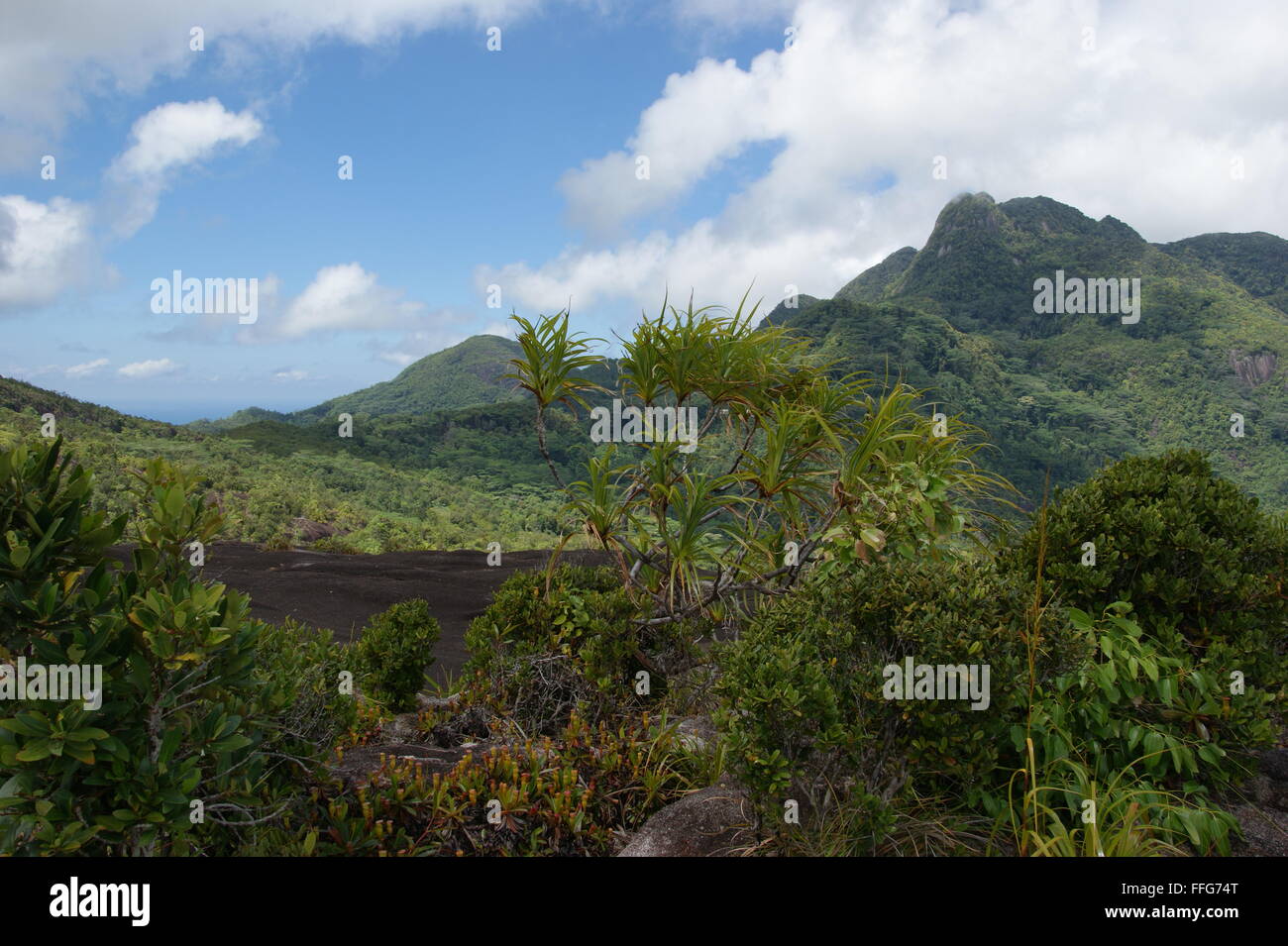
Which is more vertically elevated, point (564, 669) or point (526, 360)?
point (526, 360)

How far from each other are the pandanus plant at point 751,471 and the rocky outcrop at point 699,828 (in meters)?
1.29

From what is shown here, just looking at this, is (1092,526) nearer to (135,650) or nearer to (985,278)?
(135,650)

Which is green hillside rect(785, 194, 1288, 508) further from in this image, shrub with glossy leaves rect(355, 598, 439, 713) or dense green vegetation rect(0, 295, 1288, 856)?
shrub with glossy leaves rect(355, 598, 439, 713)

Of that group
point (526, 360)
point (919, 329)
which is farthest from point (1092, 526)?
point (919, 329)

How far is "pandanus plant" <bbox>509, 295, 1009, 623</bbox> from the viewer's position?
401 cm

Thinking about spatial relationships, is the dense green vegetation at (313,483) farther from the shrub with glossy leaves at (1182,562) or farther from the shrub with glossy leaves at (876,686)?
the shrub with glossy leaves at (876,686)

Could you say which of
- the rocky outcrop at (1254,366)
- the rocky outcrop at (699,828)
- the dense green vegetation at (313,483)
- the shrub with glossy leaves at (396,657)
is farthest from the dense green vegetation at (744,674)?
the rocky outcrop at (1254,366)

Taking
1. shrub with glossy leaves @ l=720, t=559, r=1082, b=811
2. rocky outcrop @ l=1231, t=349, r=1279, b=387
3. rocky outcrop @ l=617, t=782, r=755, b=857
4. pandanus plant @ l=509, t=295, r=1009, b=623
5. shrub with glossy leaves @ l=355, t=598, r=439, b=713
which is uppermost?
rocky outcrop @ l=1231, t=349, r=1279, b=387

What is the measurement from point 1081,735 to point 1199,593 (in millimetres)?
1188

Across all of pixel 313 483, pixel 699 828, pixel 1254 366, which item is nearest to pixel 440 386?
pixel 313 483

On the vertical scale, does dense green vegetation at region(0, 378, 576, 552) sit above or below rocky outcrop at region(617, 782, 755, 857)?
above

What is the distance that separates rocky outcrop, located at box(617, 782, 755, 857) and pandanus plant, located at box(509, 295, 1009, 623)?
50.7 inches

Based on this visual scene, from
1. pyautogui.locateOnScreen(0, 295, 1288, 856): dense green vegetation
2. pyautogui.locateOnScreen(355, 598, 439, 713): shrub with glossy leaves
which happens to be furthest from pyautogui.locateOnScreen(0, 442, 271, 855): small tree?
pyautogui.locateOnScreen(355, 598, 439, 713): shrub with glossy leaves
